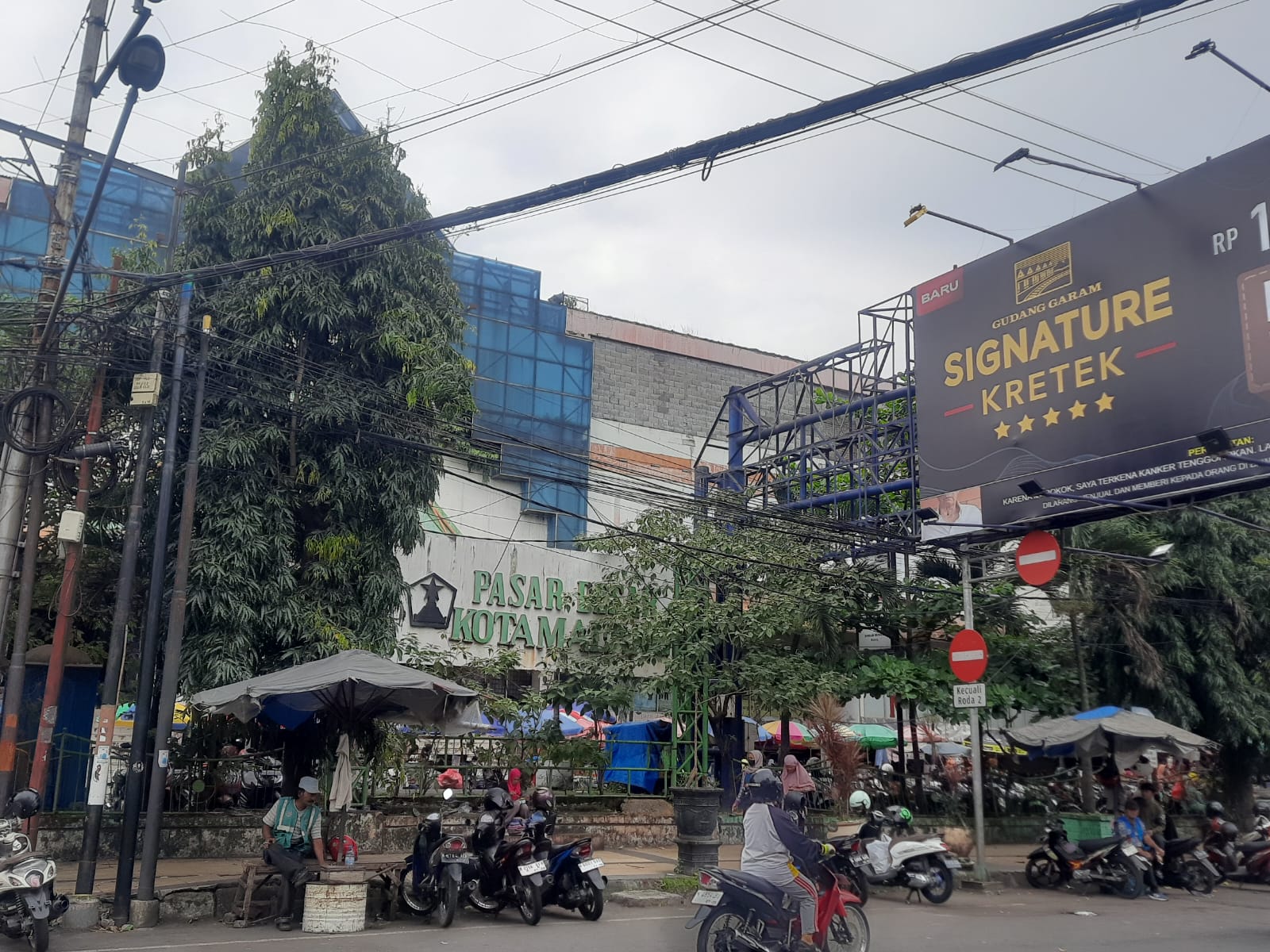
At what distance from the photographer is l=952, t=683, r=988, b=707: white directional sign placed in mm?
15250

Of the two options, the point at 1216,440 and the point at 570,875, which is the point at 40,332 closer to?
the point at 570,875

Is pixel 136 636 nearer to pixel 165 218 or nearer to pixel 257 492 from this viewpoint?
pixel 257 492

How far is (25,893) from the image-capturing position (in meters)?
8.91

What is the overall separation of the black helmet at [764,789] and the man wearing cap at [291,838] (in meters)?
5.23

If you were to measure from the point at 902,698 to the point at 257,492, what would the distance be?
11.6 m

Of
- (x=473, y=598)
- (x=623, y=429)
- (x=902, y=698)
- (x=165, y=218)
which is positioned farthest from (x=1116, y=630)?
(x=165, y=218)

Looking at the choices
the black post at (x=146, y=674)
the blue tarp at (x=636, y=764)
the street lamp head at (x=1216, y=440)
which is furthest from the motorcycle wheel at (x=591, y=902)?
the blue tarp at (x=636, y=764)

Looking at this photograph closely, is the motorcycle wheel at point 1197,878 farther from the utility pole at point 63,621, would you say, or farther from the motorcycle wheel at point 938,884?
the utility pole at point 63,621

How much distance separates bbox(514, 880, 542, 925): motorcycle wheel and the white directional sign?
7.07m

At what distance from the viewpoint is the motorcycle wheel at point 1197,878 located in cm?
1559

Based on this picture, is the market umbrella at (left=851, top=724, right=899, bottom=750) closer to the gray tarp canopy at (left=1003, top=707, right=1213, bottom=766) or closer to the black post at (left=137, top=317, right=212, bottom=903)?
the gray tarp canopy at (left=1003, top=707, right=1213, bottom=766)

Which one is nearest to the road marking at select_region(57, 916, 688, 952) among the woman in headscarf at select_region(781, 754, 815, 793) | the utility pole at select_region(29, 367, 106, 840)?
the utility pole at select_region(29, 367, 106, 840)

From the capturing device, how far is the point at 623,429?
37.5m

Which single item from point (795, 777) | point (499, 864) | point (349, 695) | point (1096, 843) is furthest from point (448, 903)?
point (1096, 843)
